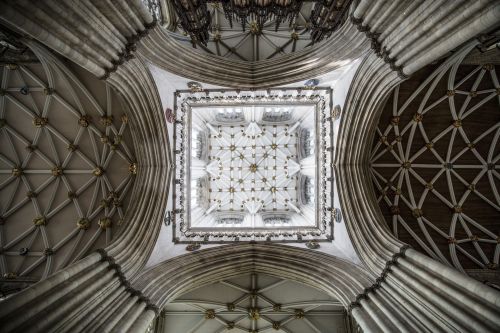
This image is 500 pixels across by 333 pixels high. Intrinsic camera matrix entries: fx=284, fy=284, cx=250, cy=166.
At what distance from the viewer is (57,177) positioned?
35.6 ft

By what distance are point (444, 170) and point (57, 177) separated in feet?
49.9

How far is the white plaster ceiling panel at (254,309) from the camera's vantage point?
11.9 metres

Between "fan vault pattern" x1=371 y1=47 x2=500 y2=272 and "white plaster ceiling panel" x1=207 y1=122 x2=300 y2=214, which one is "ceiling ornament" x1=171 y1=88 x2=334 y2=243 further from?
"fan vault pattern" x1=371 y1=47 x2=500 y2=272

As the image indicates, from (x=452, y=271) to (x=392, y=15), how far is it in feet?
20.0

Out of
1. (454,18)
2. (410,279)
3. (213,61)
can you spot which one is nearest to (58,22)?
(213,61)

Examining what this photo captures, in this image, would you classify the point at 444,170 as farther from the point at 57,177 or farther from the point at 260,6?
the point at 57,177

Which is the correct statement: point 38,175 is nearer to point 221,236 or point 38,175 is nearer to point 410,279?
point 221,236

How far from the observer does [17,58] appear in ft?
29.6

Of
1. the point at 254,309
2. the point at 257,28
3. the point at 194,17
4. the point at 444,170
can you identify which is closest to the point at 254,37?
the point at 257,28

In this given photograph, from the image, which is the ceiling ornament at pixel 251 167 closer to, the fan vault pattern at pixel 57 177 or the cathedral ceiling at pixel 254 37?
the cathedral ceiling at pixel 254 37

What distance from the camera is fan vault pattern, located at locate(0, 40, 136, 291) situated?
401 inches

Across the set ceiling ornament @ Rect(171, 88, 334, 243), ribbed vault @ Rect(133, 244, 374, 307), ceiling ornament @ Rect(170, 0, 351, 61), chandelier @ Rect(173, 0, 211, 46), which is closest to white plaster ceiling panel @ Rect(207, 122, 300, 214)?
ceiling ornament @ Rect(171, 88, 334, 243)

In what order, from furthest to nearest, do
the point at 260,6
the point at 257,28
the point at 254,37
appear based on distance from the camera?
1. the point at 254,37
2. the point at 257,28
3. the point at 260,6

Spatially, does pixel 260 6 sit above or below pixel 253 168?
above
